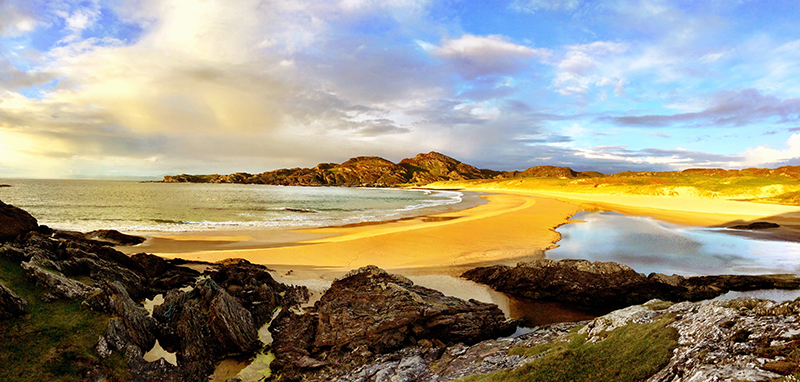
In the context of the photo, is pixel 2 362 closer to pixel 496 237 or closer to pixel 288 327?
pixel 288 327

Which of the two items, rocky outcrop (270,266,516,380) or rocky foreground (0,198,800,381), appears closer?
rocky foreground (0,198,800,381)

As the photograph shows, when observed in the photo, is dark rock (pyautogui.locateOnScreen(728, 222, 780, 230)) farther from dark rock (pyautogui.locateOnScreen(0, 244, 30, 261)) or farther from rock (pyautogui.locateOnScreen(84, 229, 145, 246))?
rock (pyautogui.locateOnScreen(84, 229, 145, 246))

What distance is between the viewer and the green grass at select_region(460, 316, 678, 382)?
4352 mm

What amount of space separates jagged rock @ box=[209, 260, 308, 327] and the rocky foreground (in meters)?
0.05

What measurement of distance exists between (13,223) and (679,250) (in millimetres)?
33678

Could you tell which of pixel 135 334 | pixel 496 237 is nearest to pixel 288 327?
pixel 135 334

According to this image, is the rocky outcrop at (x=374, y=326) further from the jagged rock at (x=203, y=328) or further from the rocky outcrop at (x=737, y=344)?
the rocky outcrop at (x=737, y=344)

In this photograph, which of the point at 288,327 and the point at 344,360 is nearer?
the point at 344,360

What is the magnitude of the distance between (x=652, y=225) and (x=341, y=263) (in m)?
32.2

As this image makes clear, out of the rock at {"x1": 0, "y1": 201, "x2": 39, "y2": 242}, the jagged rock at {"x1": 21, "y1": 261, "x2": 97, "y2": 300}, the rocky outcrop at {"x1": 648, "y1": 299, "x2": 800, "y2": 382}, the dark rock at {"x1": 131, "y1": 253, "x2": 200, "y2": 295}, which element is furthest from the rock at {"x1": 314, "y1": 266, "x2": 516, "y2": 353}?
the rock at {"x1": 0, "y1": 201, "x2": 39, "y2": 242}

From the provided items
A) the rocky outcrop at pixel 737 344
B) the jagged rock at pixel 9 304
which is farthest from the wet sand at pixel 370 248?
the rocky outcrop at pixel 737 344

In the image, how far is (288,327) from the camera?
909 cm

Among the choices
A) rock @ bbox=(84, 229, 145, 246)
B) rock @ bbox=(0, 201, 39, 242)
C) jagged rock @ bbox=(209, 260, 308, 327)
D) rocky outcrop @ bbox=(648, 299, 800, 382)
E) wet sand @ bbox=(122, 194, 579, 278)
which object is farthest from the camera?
rock @ bbox=(84, 229, 145, 246)

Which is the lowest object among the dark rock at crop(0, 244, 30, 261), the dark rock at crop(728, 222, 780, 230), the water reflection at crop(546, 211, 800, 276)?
the water reflection at crop(546, 211, 800, 276)
